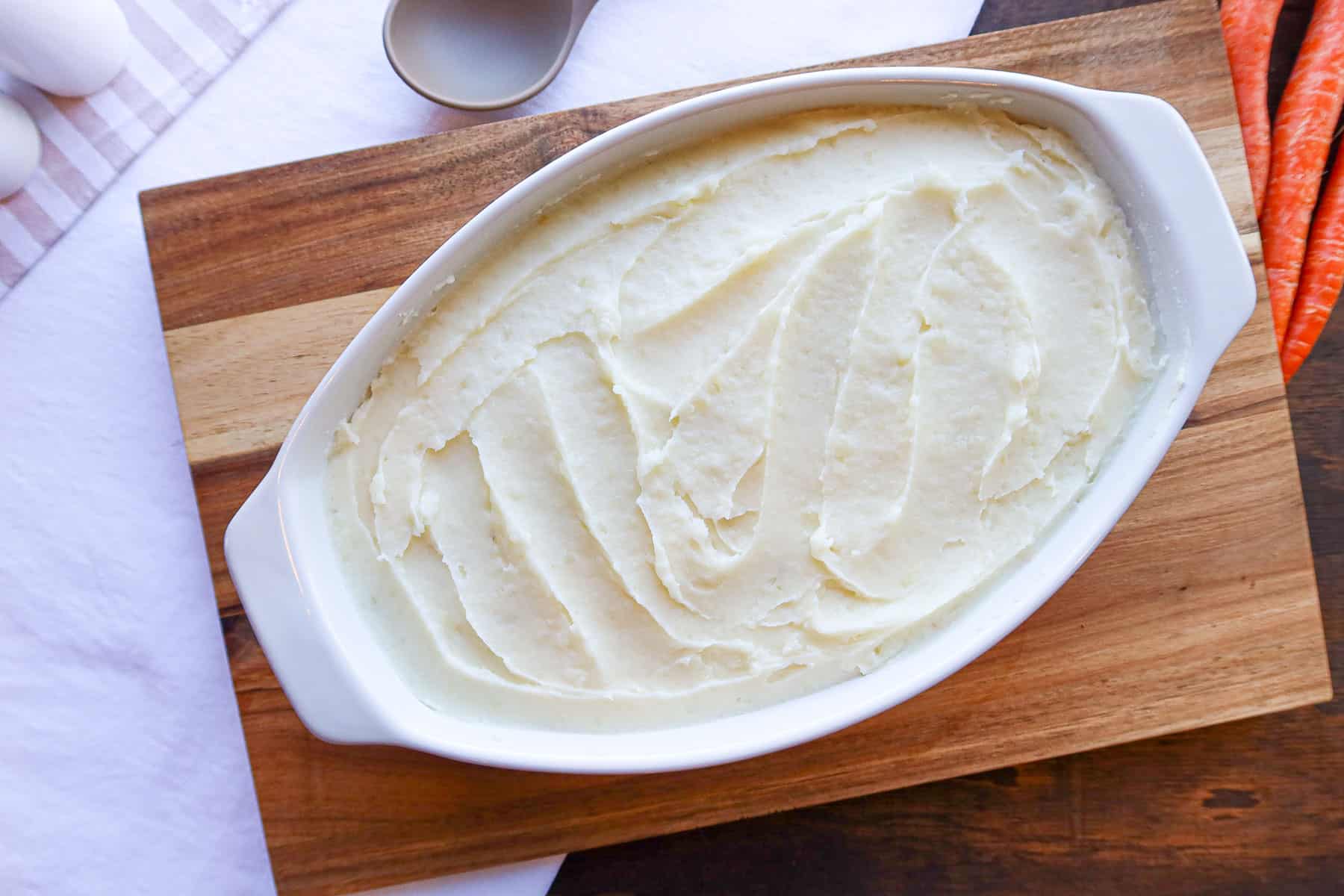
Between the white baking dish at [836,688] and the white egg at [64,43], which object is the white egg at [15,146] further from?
the white baking dish at [836,688]

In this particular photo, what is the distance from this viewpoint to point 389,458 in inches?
60.3

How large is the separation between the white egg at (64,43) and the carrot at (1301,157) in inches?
Result: 90.4

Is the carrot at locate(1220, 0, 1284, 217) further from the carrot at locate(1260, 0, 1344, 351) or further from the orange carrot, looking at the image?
the orange carrot

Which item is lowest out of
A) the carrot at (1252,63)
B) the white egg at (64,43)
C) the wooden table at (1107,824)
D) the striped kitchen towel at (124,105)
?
the wooden table at (1107,824)

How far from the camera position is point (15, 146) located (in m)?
1.77

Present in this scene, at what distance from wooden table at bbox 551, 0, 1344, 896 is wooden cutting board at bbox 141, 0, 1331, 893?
0.20 meters

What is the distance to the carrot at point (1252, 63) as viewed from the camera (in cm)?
182

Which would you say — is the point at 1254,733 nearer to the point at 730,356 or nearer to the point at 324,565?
the point at 730,356

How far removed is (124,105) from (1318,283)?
2.44 meters

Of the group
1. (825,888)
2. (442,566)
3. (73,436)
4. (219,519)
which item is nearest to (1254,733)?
(825,888)

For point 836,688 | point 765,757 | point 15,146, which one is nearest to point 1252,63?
point 836,688

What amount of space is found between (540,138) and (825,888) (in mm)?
1600

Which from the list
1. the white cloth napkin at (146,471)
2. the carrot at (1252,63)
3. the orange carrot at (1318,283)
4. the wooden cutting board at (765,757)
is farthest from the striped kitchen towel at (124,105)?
the orange carrot at (1318,283)

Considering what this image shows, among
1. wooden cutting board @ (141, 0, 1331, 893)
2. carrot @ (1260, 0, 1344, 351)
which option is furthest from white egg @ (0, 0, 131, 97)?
carrot @ (1260, 0, 1344, 351)
